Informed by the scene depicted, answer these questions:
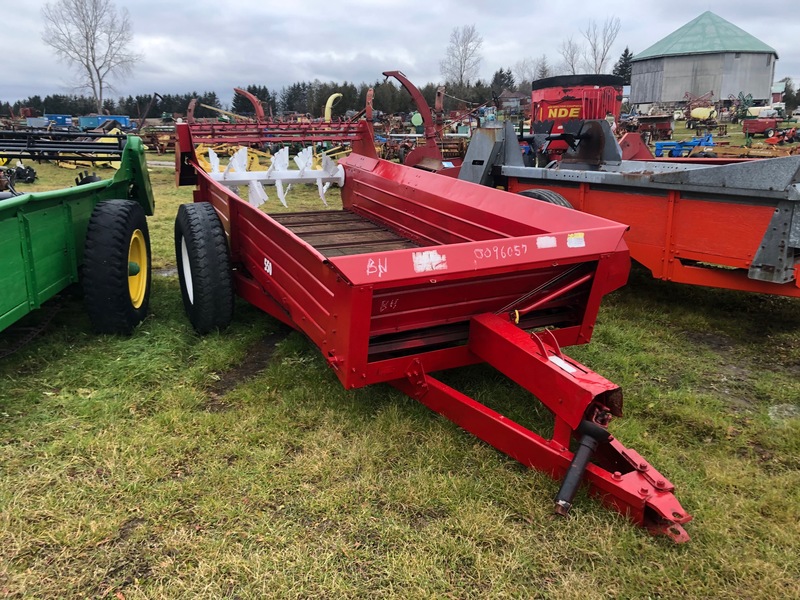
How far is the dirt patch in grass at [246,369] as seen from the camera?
3.34 meters

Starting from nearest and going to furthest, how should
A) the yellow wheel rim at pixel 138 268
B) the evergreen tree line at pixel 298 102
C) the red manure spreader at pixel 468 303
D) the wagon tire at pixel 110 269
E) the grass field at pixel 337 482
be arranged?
the grass field at pixel 337 482 < the red manure spreader at pixel 468 303 < the wagon tire at pixel 110 269 < the yellow wheel rim at pixel 138 268 < the evergreen tree line at pixel 298 102

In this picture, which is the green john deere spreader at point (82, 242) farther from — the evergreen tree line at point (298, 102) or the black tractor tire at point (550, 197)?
the evergreen tree line at point (298, 102)

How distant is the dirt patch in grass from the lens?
3342 millimetres

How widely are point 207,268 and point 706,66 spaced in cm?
6894

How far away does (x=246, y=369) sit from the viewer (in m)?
3.76

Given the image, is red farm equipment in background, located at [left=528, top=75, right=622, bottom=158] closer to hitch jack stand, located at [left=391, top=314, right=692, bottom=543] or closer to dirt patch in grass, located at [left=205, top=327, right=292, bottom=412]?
dirt patch in grass, located at [left=205, top=327, right=292, bottom=412]

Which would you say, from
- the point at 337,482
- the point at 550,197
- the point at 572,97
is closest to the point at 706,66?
the point at 572,97

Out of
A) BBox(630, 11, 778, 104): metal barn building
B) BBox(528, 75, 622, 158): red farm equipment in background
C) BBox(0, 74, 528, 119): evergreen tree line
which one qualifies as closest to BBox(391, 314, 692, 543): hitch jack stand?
BBox(528, 75, 622, 158): red farm equipment in background

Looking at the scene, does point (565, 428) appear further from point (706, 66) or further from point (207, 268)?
point (706, 66)

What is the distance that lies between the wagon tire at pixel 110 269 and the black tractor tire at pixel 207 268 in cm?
39

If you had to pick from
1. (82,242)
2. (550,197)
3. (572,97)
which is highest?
(572,97)

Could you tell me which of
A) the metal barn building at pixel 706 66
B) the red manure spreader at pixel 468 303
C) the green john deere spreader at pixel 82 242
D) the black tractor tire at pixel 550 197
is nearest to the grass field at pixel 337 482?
the red manure spreader at pixel 468 303

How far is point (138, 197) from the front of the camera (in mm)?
5098

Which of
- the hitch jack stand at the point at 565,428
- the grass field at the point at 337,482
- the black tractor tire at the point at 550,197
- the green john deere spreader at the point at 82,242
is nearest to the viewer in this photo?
the grass field at the point at 337,482
